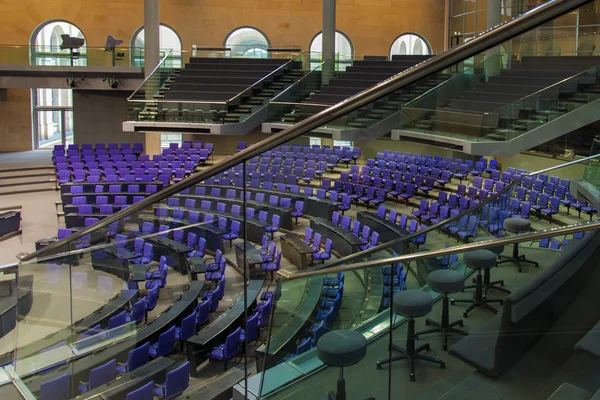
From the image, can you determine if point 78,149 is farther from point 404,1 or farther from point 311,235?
point 404,1

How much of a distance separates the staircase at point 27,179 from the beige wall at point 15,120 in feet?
15.1

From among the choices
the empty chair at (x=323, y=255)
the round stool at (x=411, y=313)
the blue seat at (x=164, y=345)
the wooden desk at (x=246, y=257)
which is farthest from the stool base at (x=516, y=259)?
the empty chair at (x=323, y=255)

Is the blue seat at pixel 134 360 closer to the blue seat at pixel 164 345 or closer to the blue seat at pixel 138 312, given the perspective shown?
the blue seat at pixel 138 312

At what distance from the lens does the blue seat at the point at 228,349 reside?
6.24 metres

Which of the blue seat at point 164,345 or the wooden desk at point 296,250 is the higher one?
the wooden desk at point 296,250

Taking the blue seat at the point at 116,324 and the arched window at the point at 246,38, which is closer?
the blue seat at the point at 116,324

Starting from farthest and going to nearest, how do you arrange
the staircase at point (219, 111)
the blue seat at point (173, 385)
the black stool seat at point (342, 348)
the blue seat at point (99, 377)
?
the staircase at point (219, 111) → the blue seat at point (173, 385) → the blue seat at point (99, 377) → the black stool seat at point (342, 348)

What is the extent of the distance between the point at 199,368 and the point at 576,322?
5.74m

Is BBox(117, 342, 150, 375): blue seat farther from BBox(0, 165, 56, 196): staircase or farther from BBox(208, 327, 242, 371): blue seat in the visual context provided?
BBox(0, 165, 56, 196): staircase

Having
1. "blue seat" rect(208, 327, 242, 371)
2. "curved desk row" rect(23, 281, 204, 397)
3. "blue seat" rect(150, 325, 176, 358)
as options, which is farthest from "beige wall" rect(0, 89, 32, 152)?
"blue seat" rect(208, 327, 242, 371)

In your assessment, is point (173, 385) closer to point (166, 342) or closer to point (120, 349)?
point (120, 349)

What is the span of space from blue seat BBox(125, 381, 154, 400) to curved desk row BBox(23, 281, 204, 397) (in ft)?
1.05

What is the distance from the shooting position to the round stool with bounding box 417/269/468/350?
1858 millimetres

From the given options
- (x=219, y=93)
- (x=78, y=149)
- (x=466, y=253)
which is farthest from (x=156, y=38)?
(x=466, y=253)
